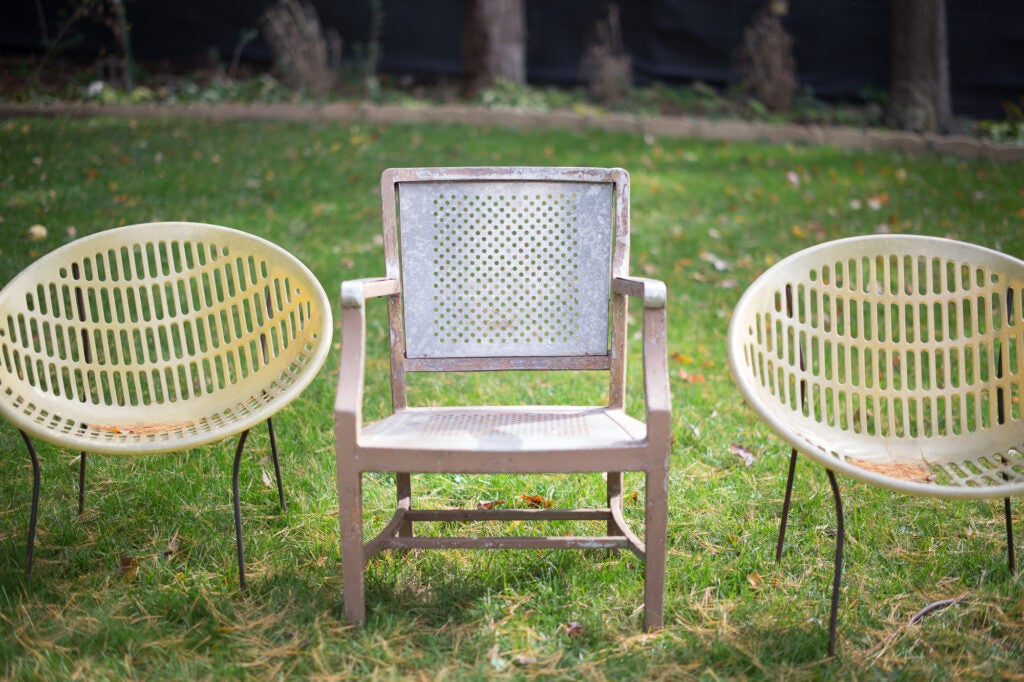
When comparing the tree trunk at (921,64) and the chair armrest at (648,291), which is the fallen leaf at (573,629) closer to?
the chair armrest at (648,291)

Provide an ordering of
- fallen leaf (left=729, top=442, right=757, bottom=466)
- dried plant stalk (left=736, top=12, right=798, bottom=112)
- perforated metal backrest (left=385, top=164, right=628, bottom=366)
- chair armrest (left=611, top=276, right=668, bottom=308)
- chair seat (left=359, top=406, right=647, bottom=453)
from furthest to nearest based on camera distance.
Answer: dried plant stalk (left=736, top=12, right=798, bottom=112) → fallen leaf (left=729, top=442, right=757, bottom=466) → perforated metal backrest (left=385, top=164, right=628, bottom=366) → chair armrest (left=611, top=276, right=668, bottom=308) → chair seat (left=359, top=406, right=647, bottom=453)

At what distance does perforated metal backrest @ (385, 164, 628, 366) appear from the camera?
2.75m

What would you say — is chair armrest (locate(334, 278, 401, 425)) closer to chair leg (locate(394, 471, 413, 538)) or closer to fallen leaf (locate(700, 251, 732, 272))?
chair leg (locate(394, 471, 413, 538))

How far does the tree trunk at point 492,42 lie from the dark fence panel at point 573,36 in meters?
1.00

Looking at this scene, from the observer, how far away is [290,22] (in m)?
9.19

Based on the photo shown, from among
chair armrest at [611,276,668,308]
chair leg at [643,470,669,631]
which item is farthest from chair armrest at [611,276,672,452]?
chair leg at [643,470,669,631]

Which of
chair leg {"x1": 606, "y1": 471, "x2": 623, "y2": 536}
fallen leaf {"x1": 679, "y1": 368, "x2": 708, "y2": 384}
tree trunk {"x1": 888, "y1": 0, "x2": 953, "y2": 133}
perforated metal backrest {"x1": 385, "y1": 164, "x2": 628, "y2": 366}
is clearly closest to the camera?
perforated metal backrest {"x1": 385, "y1": 164, "x2": 628, "y2": 366}

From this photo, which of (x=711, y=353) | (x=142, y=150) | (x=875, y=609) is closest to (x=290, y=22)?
(x=142, y=150)

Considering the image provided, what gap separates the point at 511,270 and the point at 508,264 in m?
0.02

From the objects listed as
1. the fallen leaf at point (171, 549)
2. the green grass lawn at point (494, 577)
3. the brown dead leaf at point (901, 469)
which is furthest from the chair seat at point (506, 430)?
the fallen leaf at point (171, 549)

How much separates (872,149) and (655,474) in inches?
265

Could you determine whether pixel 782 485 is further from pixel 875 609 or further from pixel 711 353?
pixel 711 353

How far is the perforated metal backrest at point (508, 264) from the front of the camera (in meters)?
2.75

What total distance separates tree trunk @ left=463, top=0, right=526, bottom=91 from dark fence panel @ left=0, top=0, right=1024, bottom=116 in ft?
3.28
